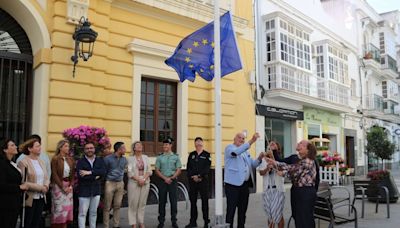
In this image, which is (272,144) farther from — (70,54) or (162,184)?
(70,54)

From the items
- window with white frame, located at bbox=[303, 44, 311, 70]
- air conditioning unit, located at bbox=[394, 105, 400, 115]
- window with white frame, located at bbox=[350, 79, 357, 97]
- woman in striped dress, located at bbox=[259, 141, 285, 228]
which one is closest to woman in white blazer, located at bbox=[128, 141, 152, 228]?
woman in striped dress, located at bbox=[259, 141, 285, 228]

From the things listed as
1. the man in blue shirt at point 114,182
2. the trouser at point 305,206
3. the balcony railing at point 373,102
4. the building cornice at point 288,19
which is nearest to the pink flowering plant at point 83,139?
the man in blue shirt at point 114,182

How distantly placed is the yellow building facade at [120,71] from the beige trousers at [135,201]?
250 cm

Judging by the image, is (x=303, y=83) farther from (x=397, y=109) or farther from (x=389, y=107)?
(x=397, y=109)

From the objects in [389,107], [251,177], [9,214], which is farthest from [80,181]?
[389,107]

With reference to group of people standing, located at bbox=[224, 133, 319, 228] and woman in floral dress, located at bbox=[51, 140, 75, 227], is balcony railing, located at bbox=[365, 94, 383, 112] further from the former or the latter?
woman in floral dress, located at bbox=[51, 140, 75, 227]

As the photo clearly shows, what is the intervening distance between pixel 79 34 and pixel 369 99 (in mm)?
22881

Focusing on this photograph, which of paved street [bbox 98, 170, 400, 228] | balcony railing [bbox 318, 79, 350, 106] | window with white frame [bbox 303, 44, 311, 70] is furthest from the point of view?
balcony railing [bbox 318, 79, 350, 106]

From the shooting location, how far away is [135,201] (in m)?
7.21

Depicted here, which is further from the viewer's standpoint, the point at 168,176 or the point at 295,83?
the point at 295,83

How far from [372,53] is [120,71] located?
2262 centimetres

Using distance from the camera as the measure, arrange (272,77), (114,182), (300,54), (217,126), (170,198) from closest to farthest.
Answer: (217,126) < (114,182) < (170,198) < (272,77) < (300,54)

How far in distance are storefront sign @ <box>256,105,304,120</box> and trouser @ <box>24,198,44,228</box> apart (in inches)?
379

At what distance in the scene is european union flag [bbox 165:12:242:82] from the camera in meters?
7.22
